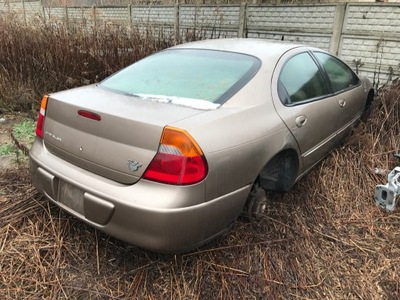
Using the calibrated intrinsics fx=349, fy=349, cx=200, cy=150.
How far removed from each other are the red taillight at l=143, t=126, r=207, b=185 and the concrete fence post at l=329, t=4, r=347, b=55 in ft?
16.3

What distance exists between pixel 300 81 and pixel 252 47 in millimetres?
491

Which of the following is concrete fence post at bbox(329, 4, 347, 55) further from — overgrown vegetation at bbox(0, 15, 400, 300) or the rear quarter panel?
the rear quarter panel

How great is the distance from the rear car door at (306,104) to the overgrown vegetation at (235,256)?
0.45 metres

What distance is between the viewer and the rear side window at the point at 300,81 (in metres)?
2.66

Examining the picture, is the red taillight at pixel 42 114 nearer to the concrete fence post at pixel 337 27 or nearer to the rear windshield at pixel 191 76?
the rear windshield at pixel 191 76

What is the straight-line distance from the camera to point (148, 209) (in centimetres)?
183

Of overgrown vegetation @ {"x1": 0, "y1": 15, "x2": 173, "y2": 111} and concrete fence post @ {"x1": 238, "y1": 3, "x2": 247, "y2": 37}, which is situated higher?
concrete fence post @ {"x1": 238, "y1": 3, "x2": 247, "y2": 37}

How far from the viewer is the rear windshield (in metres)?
2.37

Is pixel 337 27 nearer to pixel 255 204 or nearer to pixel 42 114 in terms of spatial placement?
pixel 255 204

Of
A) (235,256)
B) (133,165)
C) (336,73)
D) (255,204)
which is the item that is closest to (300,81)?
(336,73)

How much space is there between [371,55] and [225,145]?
4687 millimetres

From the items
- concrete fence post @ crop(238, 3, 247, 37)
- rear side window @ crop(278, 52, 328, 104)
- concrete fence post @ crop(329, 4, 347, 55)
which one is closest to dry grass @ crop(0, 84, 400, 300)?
rear side window @ crop(278, 52, 328, 104)

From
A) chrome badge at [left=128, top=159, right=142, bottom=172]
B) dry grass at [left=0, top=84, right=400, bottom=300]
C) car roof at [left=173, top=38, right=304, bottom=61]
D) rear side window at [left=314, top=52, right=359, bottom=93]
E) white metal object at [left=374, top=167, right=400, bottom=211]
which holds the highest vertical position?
car roof at [left=173, top=38, right=304, bottom=61]

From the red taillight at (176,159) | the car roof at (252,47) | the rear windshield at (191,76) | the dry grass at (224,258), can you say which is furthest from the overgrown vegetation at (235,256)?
the car roof at (252,47)
